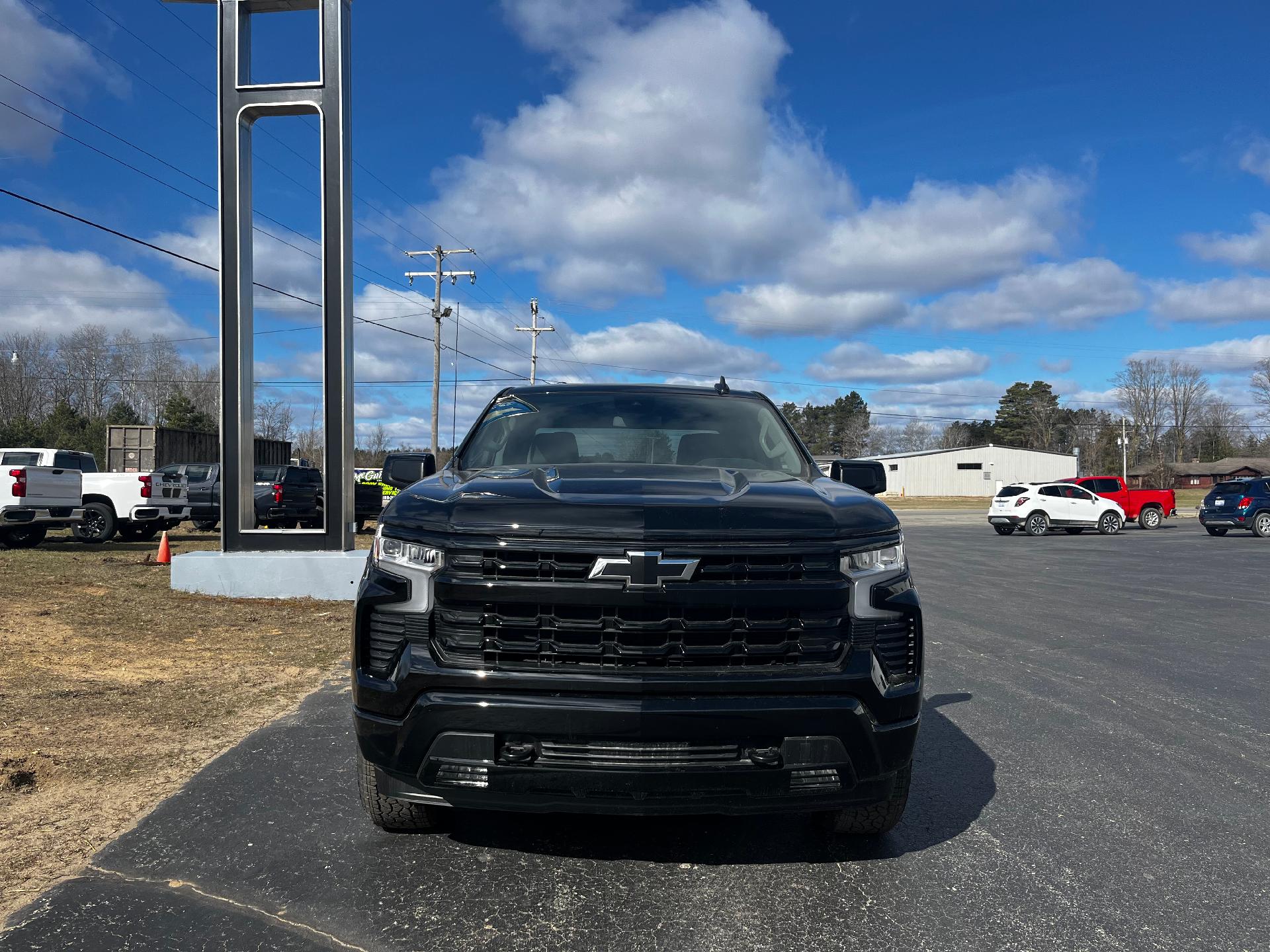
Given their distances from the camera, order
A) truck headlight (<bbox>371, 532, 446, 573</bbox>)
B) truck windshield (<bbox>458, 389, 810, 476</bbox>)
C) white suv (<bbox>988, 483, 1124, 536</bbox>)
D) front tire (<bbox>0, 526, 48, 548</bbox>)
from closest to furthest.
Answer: truck headlight (<bbox>371, 532, 446, 573</bbox>) < truck windshield (<bbox>458, 389, 810, 476</bbox>) < front tire (<bbox>0, 526, 48, 548</bbox>) < white suv (<bbox>988, 483, 1124, 536</bbox>)

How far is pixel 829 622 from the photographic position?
2973 mm

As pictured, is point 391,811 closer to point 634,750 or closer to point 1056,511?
point 634,750

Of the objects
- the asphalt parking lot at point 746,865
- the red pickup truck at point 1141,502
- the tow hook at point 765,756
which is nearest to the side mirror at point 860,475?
Result: the asphalt parking lot at point 746,865

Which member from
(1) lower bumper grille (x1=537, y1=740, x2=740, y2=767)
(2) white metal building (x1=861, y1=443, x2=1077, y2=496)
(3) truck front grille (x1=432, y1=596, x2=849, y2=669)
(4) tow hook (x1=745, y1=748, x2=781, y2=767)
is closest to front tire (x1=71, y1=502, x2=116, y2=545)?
(3) truck front grille (x1=432, y1=596, x2=849, y2=669)

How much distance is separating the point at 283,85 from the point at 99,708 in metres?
7.49

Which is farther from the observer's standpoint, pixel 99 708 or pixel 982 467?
pixel 982 467

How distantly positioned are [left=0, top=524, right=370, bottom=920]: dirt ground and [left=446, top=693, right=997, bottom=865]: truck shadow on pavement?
1529 mm

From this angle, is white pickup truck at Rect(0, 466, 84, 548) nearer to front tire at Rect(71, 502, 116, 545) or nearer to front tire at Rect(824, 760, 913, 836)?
front tire at Rect(71, 502, 116, 545)

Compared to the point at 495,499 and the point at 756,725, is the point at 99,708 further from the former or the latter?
the point at 756,725

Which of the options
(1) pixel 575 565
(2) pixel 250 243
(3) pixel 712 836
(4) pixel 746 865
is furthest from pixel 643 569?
(2) pixel 250 243

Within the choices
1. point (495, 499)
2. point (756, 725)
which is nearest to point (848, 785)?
point (756, 725)

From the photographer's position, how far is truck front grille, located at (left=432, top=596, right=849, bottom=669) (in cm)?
290

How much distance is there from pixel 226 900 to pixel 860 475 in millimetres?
3277

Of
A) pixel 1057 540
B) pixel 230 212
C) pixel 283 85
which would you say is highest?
pixel 283 85
